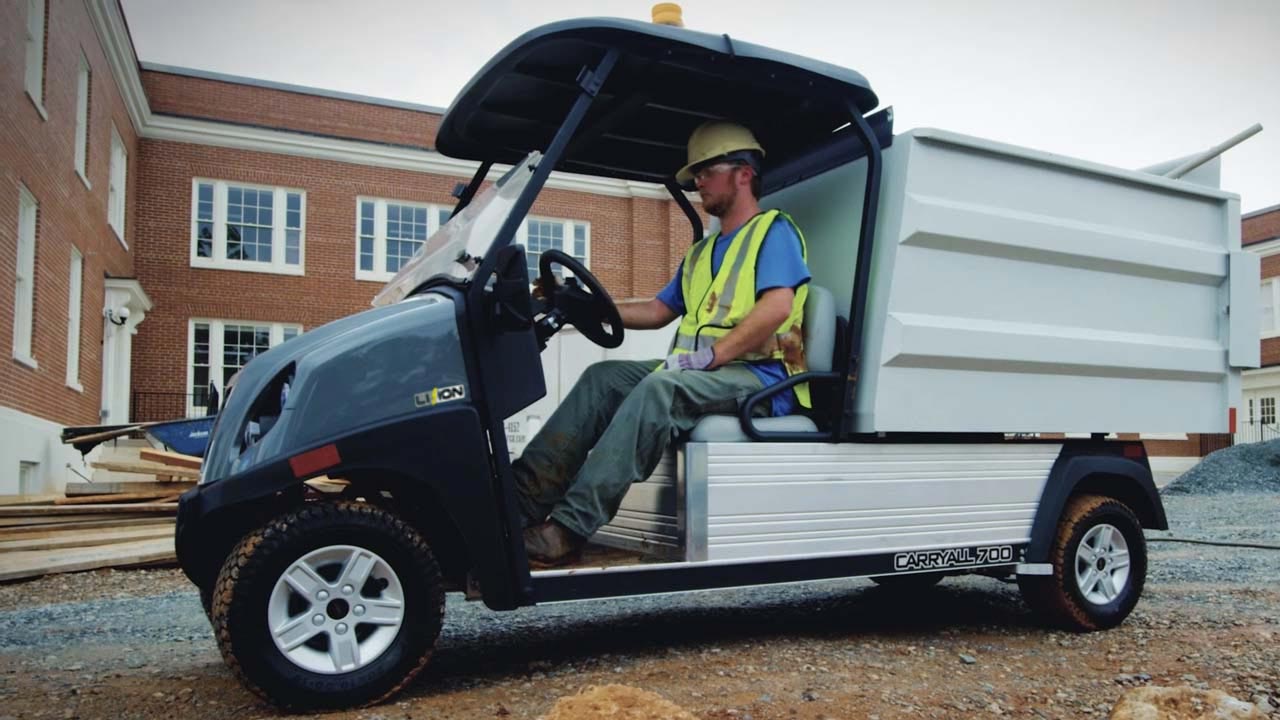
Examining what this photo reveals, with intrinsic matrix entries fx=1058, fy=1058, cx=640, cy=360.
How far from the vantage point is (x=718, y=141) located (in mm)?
5145

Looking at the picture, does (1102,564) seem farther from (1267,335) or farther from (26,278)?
(1267,335)

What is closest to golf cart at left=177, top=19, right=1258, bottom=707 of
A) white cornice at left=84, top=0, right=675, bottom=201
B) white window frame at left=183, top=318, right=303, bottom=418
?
white cornice at left=84, top=0, right=675, bottom=201

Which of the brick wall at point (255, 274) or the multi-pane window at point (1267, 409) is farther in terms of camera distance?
the multi-pane window at point (1267, 409)

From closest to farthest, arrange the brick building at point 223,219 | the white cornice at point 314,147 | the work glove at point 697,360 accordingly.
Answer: the work glove at point 697,360, the brick building at point 223,219, the white cornice at point 314,147

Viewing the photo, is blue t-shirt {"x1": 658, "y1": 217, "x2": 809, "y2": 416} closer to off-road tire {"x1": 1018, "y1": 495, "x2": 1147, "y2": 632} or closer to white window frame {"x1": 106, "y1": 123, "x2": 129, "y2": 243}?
off-road tire {"x1": 1018, "y1": 495, "x2": 1147, "y2": 632}

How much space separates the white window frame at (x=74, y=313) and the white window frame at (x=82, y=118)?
1.41m

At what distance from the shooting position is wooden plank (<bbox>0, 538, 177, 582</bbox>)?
312 inches

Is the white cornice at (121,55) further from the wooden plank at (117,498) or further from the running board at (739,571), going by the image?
the running board at (739,571)

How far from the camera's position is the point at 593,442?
476cm

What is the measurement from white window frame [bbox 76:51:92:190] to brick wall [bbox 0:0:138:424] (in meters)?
0.15

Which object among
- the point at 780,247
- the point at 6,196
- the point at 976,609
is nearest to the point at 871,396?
the point at 780,247

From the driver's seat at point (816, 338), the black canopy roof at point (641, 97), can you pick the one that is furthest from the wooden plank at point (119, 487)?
the driver's seat at point (816, 338)

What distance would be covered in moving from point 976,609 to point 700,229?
9.15 ft

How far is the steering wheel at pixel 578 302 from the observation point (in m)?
4.43
